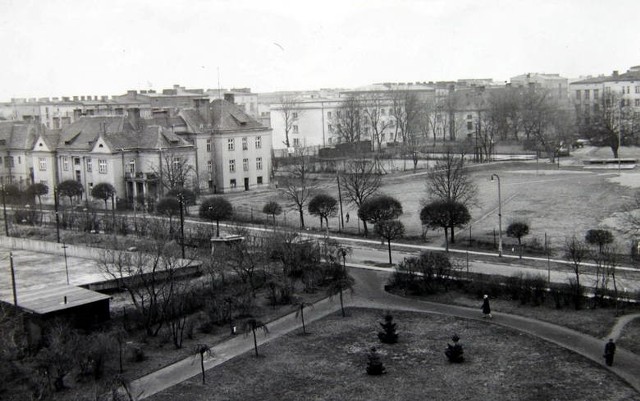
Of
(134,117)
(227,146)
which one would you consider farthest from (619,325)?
(134,117)

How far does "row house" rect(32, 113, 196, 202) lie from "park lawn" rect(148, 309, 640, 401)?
3625cm

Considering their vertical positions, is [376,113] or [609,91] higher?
[609,91]

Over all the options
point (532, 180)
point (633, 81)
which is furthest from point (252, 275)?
point (633, 81)

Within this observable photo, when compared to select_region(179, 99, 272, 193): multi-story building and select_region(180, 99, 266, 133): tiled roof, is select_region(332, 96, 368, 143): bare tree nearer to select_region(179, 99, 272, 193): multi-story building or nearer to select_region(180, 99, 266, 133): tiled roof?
select_region(179, 99, 272, 193): multi-story building

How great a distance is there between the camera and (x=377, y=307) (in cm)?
3064

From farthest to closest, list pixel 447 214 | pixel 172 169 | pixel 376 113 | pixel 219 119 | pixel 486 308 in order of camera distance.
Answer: pixel 376 113
pixel 219 119
pixel 172 169
pixel 447 214
pixel 486 308

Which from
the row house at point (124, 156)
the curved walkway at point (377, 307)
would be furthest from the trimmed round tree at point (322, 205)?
the row house at point (124, 156)

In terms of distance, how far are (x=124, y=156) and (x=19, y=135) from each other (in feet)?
56.0

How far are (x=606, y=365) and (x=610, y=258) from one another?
1189 cm

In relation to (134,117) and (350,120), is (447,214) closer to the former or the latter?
(134,117)

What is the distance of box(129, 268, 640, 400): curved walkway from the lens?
891 inches

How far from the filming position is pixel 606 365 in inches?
885

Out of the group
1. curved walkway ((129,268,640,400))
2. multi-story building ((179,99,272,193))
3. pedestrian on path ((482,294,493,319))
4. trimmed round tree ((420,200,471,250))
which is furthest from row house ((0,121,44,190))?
pedestrian on path ((482,294,493,319))

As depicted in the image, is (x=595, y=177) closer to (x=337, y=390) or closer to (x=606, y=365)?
(x=606, y=365)
